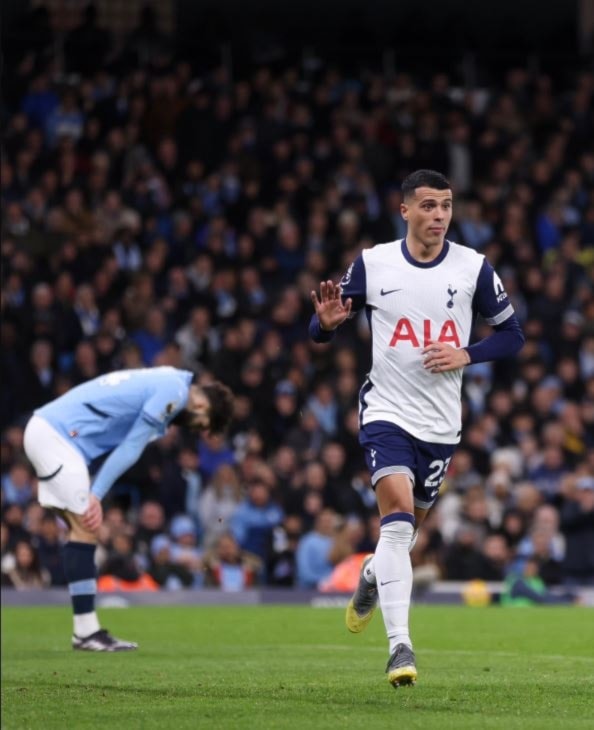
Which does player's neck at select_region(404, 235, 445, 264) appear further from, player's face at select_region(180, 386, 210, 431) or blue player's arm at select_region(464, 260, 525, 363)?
player's face at select_region(180, 386, 210, 431)

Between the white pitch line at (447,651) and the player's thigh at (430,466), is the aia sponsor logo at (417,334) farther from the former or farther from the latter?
the white pitch line at (447,651)

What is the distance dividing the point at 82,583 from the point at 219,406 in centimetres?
162

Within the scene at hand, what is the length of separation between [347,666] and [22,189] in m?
14.6

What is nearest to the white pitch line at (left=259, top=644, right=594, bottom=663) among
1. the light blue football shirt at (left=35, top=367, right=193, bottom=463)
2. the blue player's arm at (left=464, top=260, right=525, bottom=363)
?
the light blue football shirt at (left=35, top=367, right=193, bottom=463)

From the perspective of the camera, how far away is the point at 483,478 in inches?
905

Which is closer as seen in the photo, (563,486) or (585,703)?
(585,703)

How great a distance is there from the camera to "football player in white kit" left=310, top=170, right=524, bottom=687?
29.3ft

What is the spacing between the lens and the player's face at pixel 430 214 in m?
9.13

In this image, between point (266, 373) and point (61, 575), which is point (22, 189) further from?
point (61, 575)

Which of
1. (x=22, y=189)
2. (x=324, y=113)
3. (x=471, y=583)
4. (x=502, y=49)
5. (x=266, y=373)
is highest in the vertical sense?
(x=502, y=49)

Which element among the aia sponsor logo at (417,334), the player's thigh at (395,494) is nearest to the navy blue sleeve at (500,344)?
the aia sponsor logo at (417,334)

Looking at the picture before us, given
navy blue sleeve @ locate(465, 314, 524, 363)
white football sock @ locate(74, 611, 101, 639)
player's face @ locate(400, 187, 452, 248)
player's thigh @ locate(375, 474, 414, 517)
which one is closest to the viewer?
player's thigh @ locate(375, 474, 414, 517)

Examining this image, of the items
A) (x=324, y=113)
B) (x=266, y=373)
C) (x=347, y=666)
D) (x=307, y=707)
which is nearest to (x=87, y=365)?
(x=266, y=373)

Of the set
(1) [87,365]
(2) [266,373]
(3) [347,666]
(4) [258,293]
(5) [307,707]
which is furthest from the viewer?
(4) [258,293]
